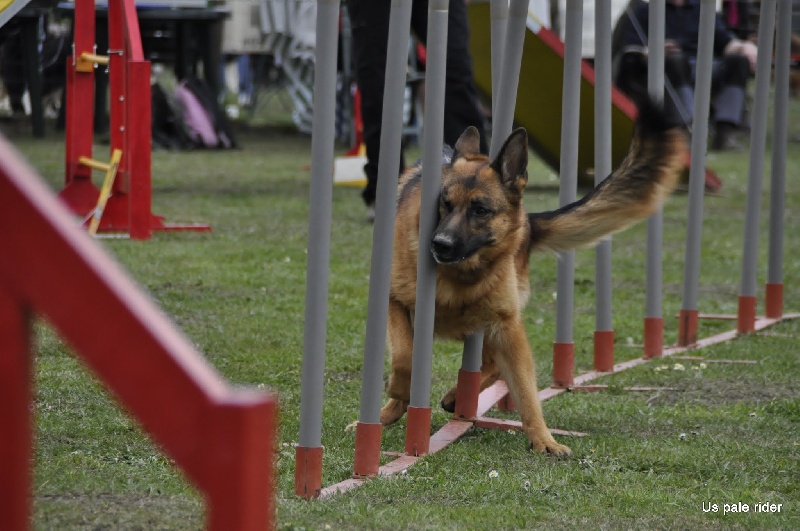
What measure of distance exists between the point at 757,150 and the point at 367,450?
3102 mm

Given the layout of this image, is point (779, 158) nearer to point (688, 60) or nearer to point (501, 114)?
point (501, 114)

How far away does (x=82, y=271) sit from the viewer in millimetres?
1273

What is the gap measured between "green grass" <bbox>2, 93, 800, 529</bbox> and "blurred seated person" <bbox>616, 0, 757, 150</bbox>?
5.01 meters

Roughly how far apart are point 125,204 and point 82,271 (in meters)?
6.03

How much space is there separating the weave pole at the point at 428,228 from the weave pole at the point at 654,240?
64.3 inches

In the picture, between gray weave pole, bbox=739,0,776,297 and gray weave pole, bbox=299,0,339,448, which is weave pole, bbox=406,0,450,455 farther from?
gray weave pole, bbox=739,0,776,297

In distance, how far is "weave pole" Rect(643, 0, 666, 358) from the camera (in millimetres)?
A: 4848

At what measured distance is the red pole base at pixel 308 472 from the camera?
2.90m

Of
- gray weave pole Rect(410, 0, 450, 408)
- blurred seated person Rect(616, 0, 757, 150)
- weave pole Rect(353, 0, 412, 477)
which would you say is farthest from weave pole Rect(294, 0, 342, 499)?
blurred seated person Rect(616, 0, 757, 150)

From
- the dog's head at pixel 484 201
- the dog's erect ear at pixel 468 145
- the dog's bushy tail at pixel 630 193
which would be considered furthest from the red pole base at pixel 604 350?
the dog's erect ear at pixel 468 145

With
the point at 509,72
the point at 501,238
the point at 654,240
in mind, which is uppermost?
the point at 509,72

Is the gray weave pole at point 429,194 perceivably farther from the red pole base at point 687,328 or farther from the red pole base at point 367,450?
the red pole base at point 687,328

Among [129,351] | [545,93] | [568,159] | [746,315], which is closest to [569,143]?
[568,159]

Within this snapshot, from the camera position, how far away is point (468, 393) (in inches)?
153
